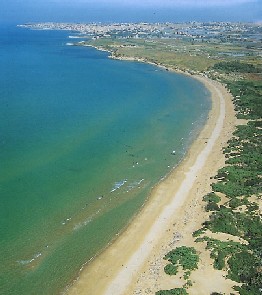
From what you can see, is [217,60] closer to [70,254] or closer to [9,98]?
[9,98]

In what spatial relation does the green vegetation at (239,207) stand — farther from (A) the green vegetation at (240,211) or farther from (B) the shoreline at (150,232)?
(B) the shoreline at (150,232)

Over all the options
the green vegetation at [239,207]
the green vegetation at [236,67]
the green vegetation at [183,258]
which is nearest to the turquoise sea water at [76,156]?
the green vegetation at [183,258]

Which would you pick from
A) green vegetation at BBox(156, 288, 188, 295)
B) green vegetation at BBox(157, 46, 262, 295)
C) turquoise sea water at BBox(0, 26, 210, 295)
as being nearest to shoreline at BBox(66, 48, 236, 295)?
turquoise sea water at BBox(0, 26, 210, 295)

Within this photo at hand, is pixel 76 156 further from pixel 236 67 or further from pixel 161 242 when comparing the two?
pixel 236 67

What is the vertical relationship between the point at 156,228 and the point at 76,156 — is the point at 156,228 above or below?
below

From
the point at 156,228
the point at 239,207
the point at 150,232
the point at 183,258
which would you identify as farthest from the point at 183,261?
the point at 239,207

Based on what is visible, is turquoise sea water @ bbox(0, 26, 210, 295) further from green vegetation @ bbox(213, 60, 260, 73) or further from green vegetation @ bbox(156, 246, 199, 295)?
green vegetation @ bbox(213, 60, 260, 73)

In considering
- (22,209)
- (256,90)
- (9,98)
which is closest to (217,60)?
(256,90)
